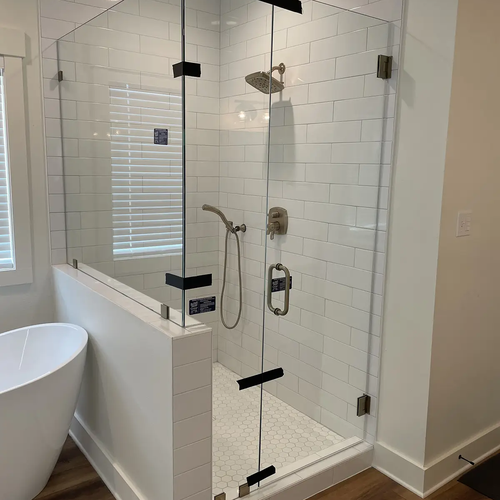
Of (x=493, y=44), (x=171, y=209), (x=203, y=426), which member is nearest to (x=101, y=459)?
(x=203, y=426)

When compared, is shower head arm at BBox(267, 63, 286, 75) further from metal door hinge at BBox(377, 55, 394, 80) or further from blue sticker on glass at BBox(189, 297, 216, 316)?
blue sticker on glass at BBox(189, 297, 216, 316)

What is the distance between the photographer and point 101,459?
2.41 m

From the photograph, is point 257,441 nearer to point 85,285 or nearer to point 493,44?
point 85,285

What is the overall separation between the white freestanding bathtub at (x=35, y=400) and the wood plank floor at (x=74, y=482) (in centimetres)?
8

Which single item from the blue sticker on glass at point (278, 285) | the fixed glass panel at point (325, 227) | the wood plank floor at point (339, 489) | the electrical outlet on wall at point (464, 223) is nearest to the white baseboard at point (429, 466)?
the wood plank floor at point (339, 489)

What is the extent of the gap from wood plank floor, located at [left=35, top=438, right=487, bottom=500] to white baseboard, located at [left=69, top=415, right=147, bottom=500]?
0.11 ft

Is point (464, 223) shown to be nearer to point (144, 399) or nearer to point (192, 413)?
point (192, 413)

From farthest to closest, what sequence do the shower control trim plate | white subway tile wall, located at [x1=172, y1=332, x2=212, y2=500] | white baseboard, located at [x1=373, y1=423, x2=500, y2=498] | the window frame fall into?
the window frame → the shower control trim plate → white baseboard, located at [x1=373, y1=423, x2=500, y2=498] → white subway tile wall, located at [x1=172, y1=332, x2=212, y2=500]

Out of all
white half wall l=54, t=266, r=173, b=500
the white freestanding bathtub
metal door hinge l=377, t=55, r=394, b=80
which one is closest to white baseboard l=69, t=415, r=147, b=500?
white half wall l=54, t=266, r=173, b=500

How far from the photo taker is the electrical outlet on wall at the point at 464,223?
2.21 metres

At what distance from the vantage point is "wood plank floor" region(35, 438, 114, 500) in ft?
7.41

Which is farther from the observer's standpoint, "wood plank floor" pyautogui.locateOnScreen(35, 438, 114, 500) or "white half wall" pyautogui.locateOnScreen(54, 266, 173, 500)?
"wood plank floor" pyautogui.locateOnScreen(35, 438, 114, 500)

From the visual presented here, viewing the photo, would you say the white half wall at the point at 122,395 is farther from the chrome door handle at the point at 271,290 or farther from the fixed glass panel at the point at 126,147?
the chrome door handle at the point at 271,290

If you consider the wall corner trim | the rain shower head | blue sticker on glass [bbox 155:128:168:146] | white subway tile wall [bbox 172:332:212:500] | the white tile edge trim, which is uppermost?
the wall corner trim
